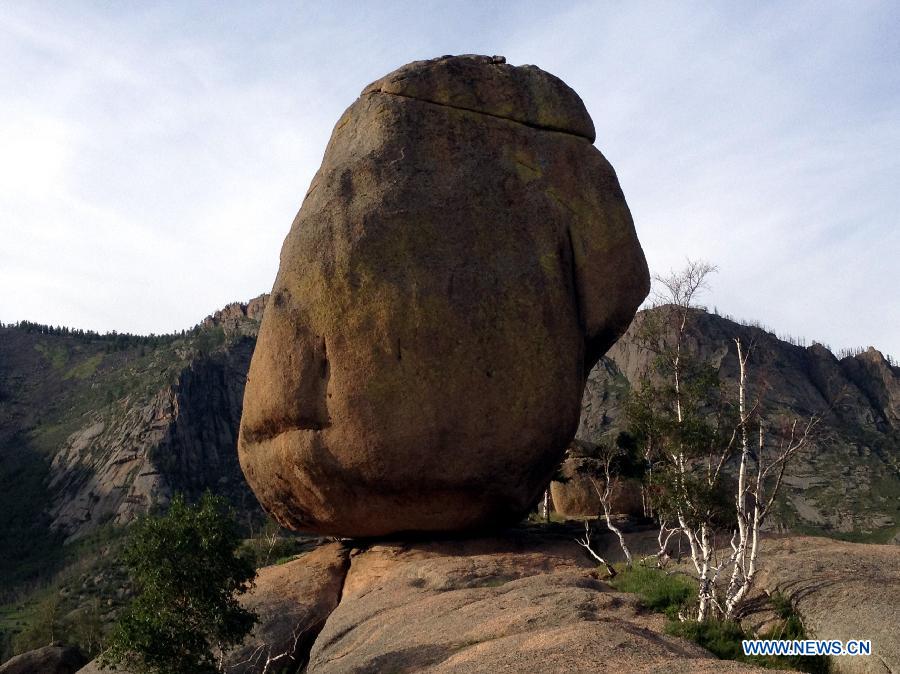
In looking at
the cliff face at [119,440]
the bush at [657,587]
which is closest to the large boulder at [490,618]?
the bush at [657,587]

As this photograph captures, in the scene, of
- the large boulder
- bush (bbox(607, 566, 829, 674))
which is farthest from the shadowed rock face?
bush (bbox(607, 566, 829, 674))

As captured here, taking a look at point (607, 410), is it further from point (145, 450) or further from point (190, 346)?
point (190, 346)

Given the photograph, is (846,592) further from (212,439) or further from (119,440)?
(119,440)

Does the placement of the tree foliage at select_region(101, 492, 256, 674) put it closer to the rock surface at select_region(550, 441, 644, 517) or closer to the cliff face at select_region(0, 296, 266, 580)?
the rock surface at select_region(550, 441, 644, 517)

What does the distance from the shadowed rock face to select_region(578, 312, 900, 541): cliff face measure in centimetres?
1960

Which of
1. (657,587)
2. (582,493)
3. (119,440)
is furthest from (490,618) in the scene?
(119,440)

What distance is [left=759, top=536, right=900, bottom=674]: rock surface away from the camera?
990 cm

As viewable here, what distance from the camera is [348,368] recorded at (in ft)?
51.9

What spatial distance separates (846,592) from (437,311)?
8214mm

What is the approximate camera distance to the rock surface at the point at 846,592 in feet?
32.5

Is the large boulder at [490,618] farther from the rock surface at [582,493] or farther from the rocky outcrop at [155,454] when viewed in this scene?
the rocky outcrop at [155,454]

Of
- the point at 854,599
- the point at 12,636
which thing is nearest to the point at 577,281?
the point at 854,599

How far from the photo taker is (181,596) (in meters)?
13.2

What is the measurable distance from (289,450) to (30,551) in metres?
40.3
